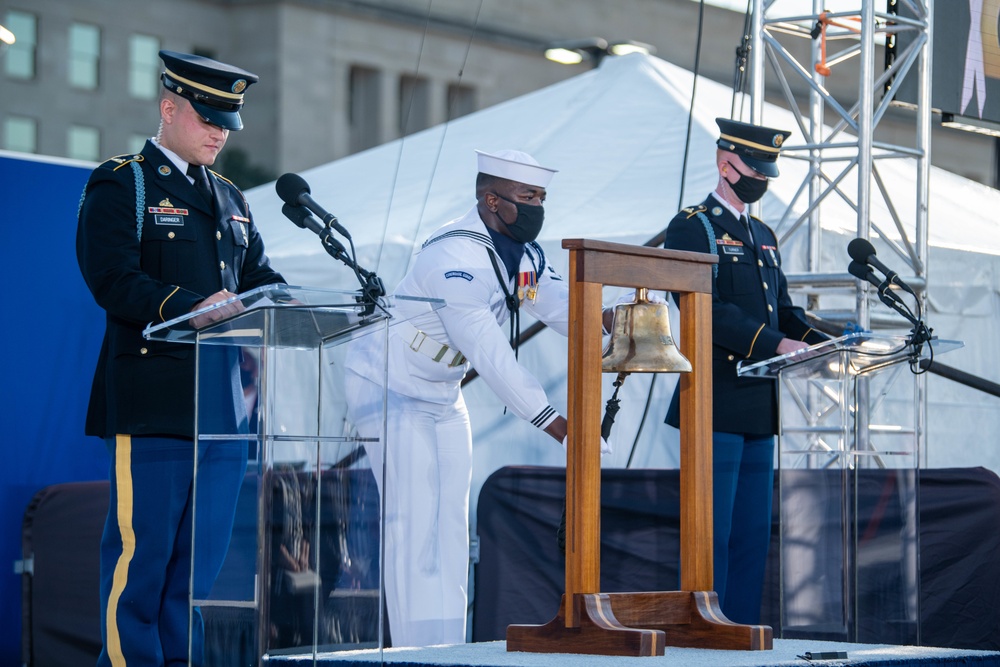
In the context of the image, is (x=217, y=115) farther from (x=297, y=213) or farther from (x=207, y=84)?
(x=297, y=213)

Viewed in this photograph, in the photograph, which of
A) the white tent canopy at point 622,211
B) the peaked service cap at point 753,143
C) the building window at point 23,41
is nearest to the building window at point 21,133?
the building window at point 23,41

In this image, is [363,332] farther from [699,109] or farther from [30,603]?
[699,109]

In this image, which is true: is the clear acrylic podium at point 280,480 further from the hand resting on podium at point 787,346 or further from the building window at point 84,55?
the building window at point 84,55

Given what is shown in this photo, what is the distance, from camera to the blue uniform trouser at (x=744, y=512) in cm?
479

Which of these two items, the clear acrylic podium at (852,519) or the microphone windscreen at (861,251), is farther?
the microphone windscreen at (861,251)

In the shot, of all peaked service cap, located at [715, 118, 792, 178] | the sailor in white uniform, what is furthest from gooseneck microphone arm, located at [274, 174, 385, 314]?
peaked service cap, located at [715, 118, 792, 178]

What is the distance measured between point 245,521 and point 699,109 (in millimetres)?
5767

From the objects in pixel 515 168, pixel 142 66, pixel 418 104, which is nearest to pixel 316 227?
pixel 515 168

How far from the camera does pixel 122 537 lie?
3553 mm

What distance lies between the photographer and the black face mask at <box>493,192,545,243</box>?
169 inches

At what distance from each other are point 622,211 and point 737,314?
266 centimetres

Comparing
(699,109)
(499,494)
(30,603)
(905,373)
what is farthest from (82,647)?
(699,109)

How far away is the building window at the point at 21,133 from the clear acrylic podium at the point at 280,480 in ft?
81.5

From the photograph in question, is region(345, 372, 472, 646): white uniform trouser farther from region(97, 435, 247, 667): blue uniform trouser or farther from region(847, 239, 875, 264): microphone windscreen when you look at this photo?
region(847, 239, 875, 264): microphone windscreen
